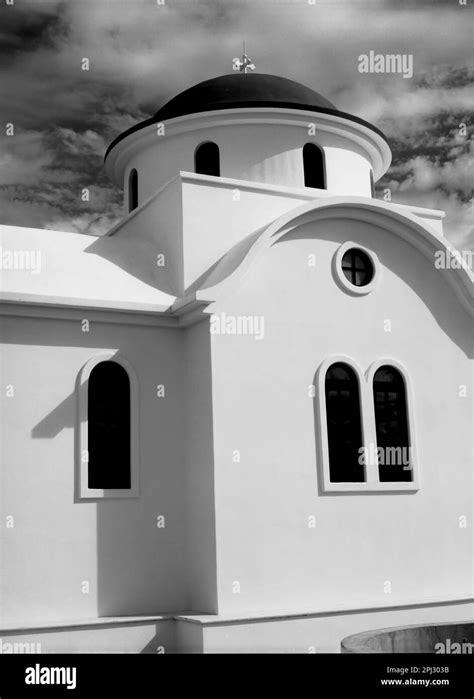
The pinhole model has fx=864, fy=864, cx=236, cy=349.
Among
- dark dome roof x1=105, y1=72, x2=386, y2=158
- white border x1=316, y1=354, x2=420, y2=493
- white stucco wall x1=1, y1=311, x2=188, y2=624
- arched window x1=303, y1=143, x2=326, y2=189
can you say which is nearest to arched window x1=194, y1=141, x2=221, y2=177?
dark dome roof x1=105, y1=72, x2=386, y2=158

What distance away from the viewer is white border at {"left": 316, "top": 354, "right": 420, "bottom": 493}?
11.5 metres

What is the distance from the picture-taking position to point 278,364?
11.6 metres

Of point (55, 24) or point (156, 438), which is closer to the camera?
point (156, 438)

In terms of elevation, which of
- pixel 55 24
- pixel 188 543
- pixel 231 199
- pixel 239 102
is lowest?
pixel 188 543

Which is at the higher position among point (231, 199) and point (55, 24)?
point (55, 24)

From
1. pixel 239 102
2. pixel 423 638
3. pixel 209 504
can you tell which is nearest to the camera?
pixel 423 638

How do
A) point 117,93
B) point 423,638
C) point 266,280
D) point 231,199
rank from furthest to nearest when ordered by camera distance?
point 117,93
point 231,199
point 266,280
point 423,638

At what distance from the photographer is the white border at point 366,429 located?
37.8 feet

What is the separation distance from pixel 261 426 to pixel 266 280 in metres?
1.98

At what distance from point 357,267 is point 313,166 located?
2.83 meters

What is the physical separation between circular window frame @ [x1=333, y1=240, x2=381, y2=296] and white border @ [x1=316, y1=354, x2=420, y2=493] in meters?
1.01

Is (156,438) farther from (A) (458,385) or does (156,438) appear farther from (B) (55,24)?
(B) (55,24)

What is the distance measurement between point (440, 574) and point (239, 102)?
7983 mm

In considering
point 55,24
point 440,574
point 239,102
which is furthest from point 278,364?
point 55,24
